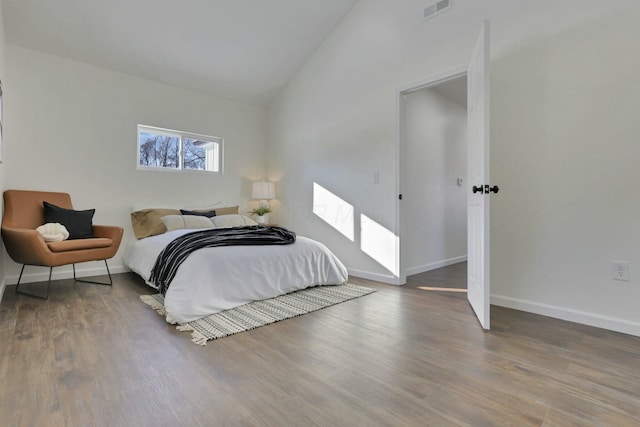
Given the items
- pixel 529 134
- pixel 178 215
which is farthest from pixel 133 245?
pixel 529 134

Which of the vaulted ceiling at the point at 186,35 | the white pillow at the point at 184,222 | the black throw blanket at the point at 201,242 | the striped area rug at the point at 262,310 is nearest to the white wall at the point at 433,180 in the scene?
the striped area rug at the point at 262,310

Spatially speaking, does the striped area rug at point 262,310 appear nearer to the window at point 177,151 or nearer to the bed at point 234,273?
the bed at point 234,273

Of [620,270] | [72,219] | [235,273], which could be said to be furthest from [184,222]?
[620,270]

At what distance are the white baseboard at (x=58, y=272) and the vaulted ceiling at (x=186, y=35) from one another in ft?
7.67

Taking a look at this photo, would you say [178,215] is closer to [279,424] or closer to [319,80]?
[319,80]

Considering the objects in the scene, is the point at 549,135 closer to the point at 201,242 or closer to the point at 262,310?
the point at 262,310

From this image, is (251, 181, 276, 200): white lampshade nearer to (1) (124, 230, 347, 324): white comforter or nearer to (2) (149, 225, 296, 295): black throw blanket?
(1) (124, 230, 347, 324): white comforter

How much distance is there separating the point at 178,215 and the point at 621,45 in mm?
4364

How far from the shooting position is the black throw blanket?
8.75ft

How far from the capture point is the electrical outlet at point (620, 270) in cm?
224

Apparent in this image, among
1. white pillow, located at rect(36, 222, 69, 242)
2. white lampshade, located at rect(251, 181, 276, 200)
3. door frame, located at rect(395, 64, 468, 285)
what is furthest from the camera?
white lampshade, located at rect(251, 181, 276, 200)

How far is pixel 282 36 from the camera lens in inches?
167

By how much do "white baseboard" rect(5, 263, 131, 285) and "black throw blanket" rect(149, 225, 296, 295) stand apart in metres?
1.33

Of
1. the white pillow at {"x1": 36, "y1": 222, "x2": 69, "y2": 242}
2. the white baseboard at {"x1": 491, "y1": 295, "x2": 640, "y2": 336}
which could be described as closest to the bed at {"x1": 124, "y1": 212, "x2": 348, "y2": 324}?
the white pillow at {"x1": 36, "y1": 222, "x2": 69, "y2": 242}
